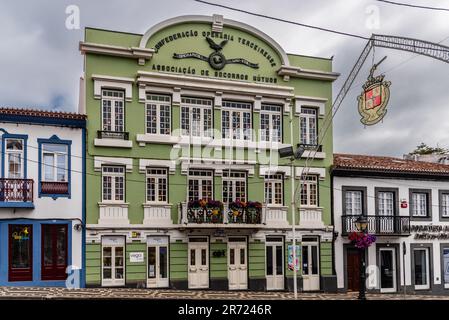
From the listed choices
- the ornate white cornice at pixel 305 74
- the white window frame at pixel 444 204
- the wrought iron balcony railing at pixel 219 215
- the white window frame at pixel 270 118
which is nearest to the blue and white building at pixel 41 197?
the wrought iron balcony railing at pixel 219 215

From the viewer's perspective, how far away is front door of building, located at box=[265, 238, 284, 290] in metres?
23.7

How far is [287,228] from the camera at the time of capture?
24.0 meters

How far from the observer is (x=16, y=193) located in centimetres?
2000

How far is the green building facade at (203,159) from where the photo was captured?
70.9 feet

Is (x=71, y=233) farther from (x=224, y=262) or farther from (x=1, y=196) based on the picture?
(x=224, y=262)

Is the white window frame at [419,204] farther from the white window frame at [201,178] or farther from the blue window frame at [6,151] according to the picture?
the blue window frame at [6,151]

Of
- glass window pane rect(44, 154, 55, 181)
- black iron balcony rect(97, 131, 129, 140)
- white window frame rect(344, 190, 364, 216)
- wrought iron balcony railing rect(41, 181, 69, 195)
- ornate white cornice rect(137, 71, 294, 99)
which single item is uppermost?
ornate white cornice rect(137, 71, 294, 99)

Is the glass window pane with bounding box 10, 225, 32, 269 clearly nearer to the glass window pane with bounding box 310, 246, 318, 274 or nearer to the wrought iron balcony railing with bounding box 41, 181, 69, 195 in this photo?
the wrought iron balcony railing with bounding box 41, 181, 69, 195

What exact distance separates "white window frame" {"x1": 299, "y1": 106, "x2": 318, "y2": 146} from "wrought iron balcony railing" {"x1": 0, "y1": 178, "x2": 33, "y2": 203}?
12.1 meters

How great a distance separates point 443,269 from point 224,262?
12187mm

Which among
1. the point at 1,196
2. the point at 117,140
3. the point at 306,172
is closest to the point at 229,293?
the point at 306,172

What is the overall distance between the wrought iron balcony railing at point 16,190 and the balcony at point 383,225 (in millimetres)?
14024

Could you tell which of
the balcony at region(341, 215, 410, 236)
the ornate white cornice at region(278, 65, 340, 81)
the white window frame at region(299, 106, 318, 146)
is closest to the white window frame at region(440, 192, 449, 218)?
the balcony at region(341, 215, 410, 236)
